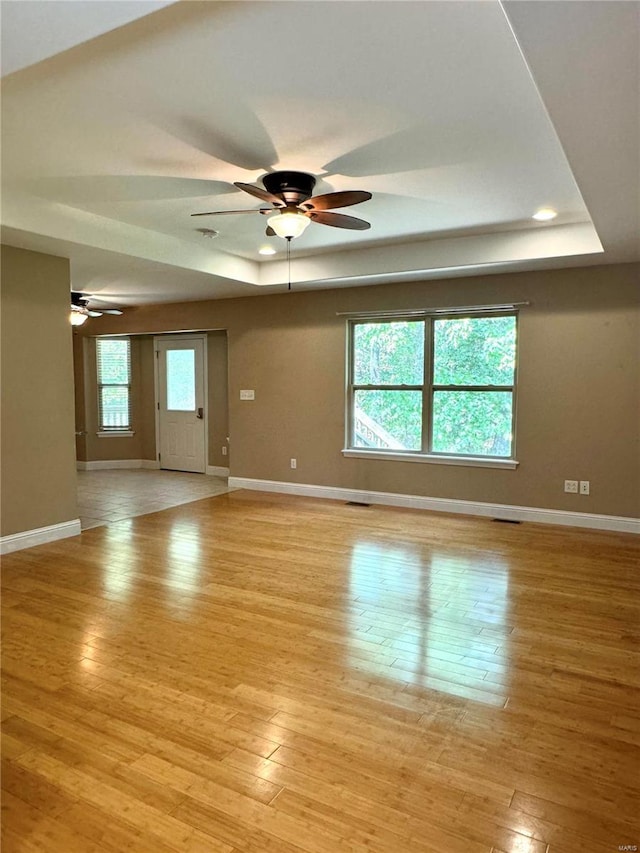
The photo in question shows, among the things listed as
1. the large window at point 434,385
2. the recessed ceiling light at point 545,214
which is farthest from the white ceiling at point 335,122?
the large window at point 434,385

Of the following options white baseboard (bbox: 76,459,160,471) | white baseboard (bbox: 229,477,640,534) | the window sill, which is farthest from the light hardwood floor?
white baseboard (bbox: 76,459,160,471)

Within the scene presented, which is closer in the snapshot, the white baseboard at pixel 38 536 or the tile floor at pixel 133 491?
the white baseboard at pixel 38 536

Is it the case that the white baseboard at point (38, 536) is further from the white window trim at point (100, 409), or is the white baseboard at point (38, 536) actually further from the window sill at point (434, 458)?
the white window trim at point (100, 409)

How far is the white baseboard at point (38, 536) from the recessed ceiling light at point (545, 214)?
4.58 m

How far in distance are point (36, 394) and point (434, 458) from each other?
12.4 ft

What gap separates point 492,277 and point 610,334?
1.19 m

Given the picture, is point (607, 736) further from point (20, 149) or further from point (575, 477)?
point (20, 149)

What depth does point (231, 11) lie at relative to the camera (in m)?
1.88

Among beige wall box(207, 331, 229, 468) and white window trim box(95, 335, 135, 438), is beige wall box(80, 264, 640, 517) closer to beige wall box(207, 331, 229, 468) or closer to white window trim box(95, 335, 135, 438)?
beige wall box(207, 331, 229, 468)

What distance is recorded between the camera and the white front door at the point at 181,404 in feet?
26.4

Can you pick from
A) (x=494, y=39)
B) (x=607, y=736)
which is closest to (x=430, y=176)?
(x=494, y=39)

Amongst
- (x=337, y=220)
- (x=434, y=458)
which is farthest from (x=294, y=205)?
(x=434, y=458)

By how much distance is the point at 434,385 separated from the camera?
5.79 meters

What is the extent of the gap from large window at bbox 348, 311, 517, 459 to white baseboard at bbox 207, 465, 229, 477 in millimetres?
2400
